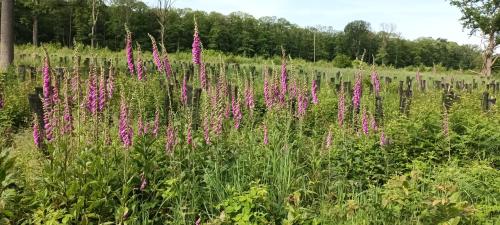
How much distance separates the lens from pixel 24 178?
4242 millimetres

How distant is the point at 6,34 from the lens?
14117 mm

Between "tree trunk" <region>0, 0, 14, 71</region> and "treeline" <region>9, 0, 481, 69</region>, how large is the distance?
2764 centimetres

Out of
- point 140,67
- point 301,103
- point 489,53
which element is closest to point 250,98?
point 301,103

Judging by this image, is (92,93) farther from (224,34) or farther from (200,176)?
(224,34)

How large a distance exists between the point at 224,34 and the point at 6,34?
7527cm

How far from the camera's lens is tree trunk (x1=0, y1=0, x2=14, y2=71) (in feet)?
45.6

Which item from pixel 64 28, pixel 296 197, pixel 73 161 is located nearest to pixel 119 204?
pixel 73 161

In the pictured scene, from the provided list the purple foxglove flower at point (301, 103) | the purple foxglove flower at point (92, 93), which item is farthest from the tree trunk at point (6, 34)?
the purple foxglove flower at point (301, 103)

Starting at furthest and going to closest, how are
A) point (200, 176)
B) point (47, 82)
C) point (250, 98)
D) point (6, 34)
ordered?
1. point (6, 34)
2. point (250, 98)
3. point (200, 176)
4. point (47, 82)

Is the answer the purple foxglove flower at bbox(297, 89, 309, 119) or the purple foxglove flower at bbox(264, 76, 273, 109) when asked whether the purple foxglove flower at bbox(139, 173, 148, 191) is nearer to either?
the purple foxglove flower at bbox(264, 76, 273, 109)

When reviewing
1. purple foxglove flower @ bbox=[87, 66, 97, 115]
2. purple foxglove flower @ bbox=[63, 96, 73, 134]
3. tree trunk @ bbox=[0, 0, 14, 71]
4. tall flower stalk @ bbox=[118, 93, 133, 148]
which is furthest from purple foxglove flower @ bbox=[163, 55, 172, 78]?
tree trunk @ bbox=[0, 0, 14, 71]

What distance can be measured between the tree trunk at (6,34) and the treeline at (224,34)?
27.6 meters

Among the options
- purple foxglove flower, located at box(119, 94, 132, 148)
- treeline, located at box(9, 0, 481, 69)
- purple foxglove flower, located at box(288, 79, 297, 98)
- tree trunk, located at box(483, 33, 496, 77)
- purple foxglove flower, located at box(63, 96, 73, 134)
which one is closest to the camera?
purple foxglove flower, located at box(119, 94, 132, 148)

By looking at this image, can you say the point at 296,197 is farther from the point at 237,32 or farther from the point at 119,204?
the point at 237,32
